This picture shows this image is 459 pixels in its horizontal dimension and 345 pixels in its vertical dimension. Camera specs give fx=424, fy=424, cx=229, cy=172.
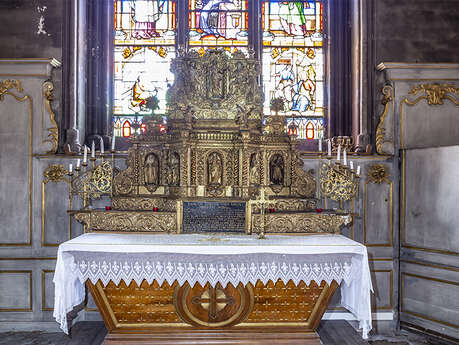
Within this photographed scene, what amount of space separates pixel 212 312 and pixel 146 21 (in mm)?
5189

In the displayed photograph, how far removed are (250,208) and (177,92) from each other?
1.88m

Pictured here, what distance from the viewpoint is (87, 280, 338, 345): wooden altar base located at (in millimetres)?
4824

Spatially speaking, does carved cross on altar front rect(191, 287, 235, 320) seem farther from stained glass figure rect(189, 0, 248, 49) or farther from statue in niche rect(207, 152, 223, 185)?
stained glass figure rect(189, 0, 248, 49)

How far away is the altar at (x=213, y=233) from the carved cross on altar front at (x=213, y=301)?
0.04ft

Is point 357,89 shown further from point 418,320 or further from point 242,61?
point 418,320

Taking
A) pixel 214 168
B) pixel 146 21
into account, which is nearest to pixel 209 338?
pixel 214 168

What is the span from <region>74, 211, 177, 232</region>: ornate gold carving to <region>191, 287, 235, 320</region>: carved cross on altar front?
924 mm

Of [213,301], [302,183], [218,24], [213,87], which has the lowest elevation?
[213,301]

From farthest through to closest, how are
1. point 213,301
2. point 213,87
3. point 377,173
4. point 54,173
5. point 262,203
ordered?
point 377,173 → point 54,173 → point 213,87 → point 262,203 → point 213,301

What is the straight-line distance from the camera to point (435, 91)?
6.49 m

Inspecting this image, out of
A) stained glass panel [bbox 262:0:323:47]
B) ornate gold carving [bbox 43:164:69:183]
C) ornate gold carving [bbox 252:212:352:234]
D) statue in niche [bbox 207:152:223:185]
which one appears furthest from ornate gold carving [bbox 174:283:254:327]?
stained glass panel [bbox 262:0:323:47]

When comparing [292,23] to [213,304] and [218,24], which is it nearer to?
[218,24]

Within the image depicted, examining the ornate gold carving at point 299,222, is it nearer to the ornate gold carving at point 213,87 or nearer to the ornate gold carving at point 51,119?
the ornate gold carving at point 213,87

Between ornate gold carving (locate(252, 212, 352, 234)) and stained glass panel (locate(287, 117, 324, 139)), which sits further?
stained glass panel (locate(287, 117, 324, 139))
